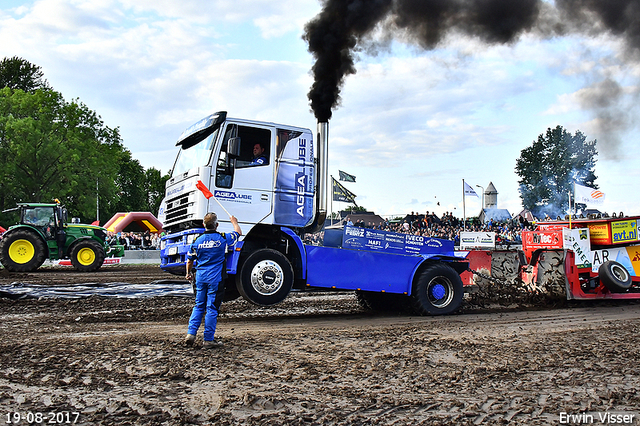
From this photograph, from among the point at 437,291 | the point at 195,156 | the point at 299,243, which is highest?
the point at 195,156

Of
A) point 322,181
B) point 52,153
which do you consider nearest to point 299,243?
point 322,181

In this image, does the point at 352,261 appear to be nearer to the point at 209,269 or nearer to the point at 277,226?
the point at 277,226

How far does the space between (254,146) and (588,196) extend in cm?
1240

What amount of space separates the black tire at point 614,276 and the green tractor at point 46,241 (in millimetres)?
15760

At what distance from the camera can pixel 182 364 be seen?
5.23 metres

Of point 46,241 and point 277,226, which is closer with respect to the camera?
point 277,226

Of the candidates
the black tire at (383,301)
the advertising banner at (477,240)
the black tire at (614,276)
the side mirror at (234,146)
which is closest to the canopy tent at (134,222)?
the advertising banner at (477,240)

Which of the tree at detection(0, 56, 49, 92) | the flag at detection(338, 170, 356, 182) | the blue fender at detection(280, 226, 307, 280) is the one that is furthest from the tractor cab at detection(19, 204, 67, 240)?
the tree at detection(0, 56, 49, 92)

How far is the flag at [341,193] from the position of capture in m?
11.4

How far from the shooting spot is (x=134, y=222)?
41719 millimetres

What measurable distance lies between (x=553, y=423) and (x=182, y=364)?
3288mm

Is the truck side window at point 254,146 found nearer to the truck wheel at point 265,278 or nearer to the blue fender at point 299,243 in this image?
the blue fender at point 299,243

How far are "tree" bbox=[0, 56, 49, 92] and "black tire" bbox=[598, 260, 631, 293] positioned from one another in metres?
47.4

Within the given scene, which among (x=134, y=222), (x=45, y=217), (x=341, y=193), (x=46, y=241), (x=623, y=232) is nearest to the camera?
(x=623, y=232)
